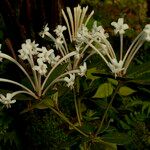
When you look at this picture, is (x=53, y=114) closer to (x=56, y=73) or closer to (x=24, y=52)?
(x=56, y=73)

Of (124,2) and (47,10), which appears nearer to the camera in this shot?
(47,10)

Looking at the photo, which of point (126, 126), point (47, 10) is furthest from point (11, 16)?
point (126, 126)

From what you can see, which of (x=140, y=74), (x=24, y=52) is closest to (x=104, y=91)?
(x=140, y=74)

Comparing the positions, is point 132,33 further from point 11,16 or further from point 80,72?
point 80,72

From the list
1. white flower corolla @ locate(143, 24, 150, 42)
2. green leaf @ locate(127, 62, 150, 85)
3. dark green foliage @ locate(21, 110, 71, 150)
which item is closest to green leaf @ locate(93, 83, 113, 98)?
dark green foliage @ locate(21, 110, 71, 150)

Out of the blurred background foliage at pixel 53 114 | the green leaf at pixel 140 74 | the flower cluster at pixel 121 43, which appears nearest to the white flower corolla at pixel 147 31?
the flower cluster at pixel 121 43

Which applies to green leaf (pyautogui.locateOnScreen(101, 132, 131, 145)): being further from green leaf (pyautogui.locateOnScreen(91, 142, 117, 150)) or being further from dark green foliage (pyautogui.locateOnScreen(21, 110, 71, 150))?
dark green foliage (pyautogui.locateOnScreen(21, 110, 71, 150))

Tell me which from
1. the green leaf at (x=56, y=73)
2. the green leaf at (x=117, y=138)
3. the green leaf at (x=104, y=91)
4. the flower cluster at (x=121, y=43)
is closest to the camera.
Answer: the flower cluster at (x=121, y=43)

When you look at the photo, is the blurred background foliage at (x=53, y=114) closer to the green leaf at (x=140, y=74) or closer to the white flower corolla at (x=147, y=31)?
the green leaf at (x=140, y=74)
